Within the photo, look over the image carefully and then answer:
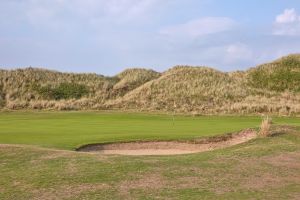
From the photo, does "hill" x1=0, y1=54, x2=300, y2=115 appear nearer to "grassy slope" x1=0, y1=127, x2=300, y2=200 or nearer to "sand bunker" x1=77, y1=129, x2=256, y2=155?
"sand bunker" x1=77, y1=129, x2=256, y2=155

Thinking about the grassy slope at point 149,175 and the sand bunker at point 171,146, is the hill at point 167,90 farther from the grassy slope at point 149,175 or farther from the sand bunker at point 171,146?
the grassy slope at point 149,175

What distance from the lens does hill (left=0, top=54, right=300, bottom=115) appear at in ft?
154

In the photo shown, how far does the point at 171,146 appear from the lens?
21812 millimetres

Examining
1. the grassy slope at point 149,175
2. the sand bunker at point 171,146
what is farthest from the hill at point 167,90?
the grassy slope at point 149,175

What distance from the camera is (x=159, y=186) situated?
1273 cm

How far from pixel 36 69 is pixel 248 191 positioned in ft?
179

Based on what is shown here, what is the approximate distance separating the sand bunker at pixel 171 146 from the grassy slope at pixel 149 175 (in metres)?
3.74

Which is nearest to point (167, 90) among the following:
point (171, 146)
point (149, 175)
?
point (171, 146)

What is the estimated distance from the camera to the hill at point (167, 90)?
4694 cm

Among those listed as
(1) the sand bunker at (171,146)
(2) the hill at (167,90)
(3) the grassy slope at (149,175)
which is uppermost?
→ (2) the hill at (167,90)

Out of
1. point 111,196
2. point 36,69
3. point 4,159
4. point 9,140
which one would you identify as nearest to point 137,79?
point 36,69

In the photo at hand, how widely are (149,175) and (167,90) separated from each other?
134 ft

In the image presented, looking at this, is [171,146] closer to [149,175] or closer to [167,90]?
[149,175]

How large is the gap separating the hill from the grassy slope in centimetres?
2567
